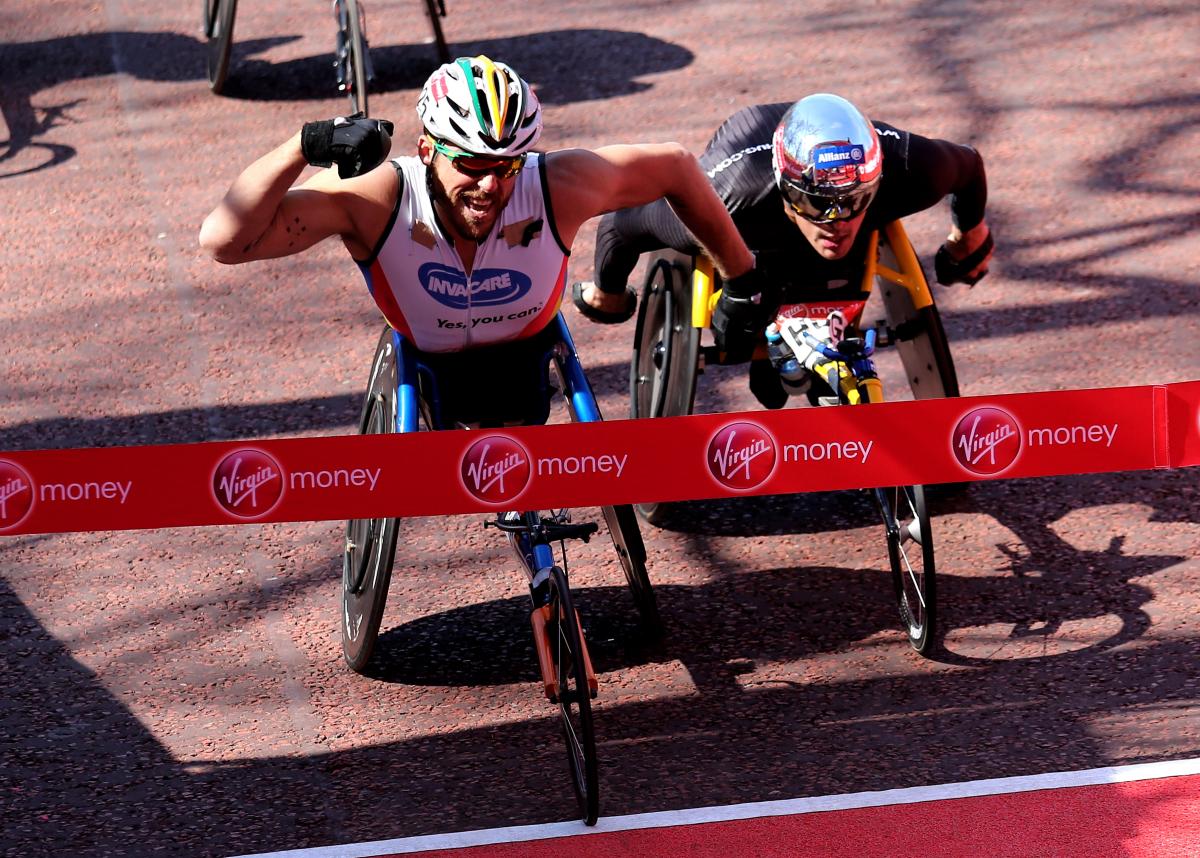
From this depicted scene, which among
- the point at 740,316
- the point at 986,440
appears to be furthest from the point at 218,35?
the point at 986,440

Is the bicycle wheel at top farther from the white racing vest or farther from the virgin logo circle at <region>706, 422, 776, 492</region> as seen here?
the virgin logo circle at <region>706, 422, 776, 492</region>

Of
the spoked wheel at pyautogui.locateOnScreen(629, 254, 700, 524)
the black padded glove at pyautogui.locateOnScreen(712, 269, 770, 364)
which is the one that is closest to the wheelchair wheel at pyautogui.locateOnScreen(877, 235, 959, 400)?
the black padded glove at pyautogui.locateOnScreen(712, 269, 770, 364)

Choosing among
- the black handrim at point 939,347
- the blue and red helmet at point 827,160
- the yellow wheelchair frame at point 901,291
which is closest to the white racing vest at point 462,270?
the blue and red helmet at point 827,160

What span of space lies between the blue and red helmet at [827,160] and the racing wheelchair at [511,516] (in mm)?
998

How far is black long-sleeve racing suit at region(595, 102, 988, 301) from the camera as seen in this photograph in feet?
20.4

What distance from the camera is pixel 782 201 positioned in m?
6.19

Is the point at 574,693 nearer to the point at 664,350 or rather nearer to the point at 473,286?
the point at 473,286

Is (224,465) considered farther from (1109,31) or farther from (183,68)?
(1109,31)

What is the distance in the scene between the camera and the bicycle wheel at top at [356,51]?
10352mm

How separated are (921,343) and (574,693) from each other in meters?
2.55

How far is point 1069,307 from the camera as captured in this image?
8.76 metres

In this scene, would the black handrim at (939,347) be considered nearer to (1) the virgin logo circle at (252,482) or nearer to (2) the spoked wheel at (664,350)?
(2) the spoked wheel at (664,350)

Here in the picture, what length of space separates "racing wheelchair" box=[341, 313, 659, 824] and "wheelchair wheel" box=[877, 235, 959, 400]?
165 centimetres

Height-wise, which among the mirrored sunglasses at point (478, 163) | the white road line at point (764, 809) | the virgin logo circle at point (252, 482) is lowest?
the white road line at point (764, 809)
